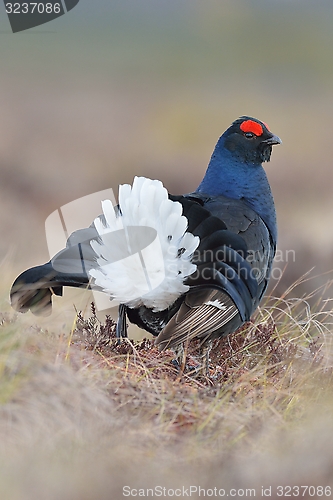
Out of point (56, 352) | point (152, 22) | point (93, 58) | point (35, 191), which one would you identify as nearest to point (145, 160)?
point (35, 191)

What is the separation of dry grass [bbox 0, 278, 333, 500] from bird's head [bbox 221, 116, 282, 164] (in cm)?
136

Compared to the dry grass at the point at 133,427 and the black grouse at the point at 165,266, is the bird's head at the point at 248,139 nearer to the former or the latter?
the black grouse at the point at 165,266

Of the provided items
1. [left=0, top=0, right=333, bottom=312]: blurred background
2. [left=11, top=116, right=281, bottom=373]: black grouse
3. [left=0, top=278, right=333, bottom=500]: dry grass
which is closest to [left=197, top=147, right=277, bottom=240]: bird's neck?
[left=11, top=116, right=281, bottom=373]: black grouse

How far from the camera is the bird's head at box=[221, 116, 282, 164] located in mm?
3328

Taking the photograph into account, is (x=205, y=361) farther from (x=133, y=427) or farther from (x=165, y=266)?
(x=133, y=427)

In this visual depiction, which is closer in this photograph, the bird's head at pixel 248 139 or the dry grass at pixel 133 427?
the dry grass at pixel 133 427

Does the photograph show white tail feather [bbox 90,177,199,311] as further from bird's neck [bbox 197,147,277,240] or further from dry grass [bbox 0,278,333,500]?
bird's neck [bbox 197,147,277,240]

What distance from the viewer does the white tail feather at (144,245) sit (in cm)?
254

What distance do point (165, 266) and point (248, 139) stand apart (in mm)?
1156

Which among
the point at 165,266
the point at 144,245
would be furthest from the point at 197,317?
the point at 144,245

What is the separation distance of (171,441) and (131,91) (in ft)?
29.4

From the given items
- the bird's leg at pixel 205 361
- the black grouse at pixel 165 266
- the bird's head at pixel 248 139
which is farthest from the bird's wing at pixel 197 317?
the bird's head at pixel 248 139

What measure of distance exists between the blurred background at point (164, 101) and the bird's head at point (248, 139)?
7.09 feet

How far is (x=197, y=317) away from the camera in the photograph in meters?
2.54
